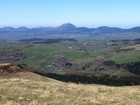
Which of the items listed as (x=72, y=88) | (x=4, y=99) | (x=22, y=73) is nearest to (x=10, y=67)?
(x=22, y=73)

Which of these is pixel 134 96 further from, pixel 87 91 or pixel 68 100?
pixel 68 100

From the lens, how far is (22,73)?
2354 inches

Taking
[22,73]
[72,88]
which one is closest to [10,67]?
[22,73]

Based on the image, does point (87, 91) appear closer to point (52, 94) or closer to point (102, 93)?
point (102, 93)

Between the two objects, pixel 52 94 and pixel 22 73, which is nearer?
pixel 52 94

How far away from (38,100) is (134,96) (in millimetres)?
10169

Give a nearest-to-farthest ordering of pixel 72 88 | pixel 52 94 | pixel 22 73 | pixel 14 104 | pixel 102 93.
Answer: pixel 14 104, pixel 52 94, pixel 102 93, pixel 72 88, pixel 22 73

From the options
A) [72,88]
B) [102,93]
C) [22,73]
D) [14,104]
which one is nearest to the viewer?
[14,104]

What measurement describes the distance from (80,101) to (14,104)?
20.0 feet

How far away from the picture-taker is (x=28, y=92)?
3175cm

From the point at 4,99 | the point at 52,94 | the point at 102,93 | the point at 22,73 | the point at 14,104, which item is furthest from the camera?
the point at 22,73

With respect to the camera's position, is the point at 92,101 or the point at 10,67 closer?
the point at 92,101

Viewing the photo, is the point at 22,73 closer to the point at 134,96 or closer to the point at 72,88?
the point at 72,88

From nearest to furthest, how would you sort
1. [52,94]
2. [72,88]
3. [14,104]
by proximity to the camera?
[14,104]
[52,94]
[72,88]
